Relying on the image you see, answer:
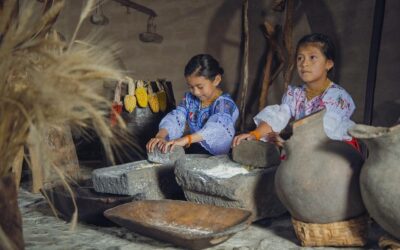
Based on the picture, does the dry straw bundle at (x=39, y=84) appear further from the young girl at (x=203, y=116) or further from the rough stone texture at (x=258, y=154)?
the young girl at (x=203, y=116)

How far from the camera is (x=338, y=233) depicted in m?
2.62

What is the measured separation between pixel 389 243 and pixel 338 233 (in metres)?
0.27

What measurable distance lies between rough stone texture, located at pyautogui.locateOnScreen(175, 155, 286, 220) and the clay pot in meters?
1.65

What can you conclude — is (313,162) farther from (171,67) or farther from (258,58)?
(171,67)

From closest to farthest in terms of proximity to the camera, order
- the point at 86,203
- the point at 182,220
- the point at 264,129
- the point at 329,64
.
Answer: the point at 182,220, the point at 86,203, the point at 329,64, the point at 264,129

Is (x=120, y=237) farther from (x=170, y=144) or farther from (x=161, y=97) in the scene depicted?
(x=161, y=97)

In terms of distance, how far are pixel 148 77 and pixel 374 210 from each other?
4.68m

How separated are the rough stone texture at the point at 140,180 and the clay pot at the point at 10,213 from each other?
178 centimetres

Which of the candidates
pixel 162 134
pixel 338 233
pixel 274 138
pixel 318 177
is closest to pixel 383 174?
pixel 318 177

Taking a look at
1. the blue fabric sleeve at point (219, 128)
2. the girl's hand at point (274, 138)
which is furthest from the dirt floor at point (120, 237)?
the blue fabric sleeve at point (219, 128)

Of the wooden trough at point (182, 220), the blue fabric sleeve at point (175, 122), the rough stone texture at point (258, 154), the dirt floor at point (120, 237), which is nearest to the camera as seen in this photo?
the wooden trough at point (182, 220)

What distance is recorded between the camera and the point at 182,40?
260 inches

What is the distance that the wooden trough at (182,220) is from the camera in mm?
2516

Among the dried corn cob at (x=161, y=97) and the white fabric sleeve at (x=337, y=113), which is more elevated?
the dried corn cob at (x=161, y=97)
